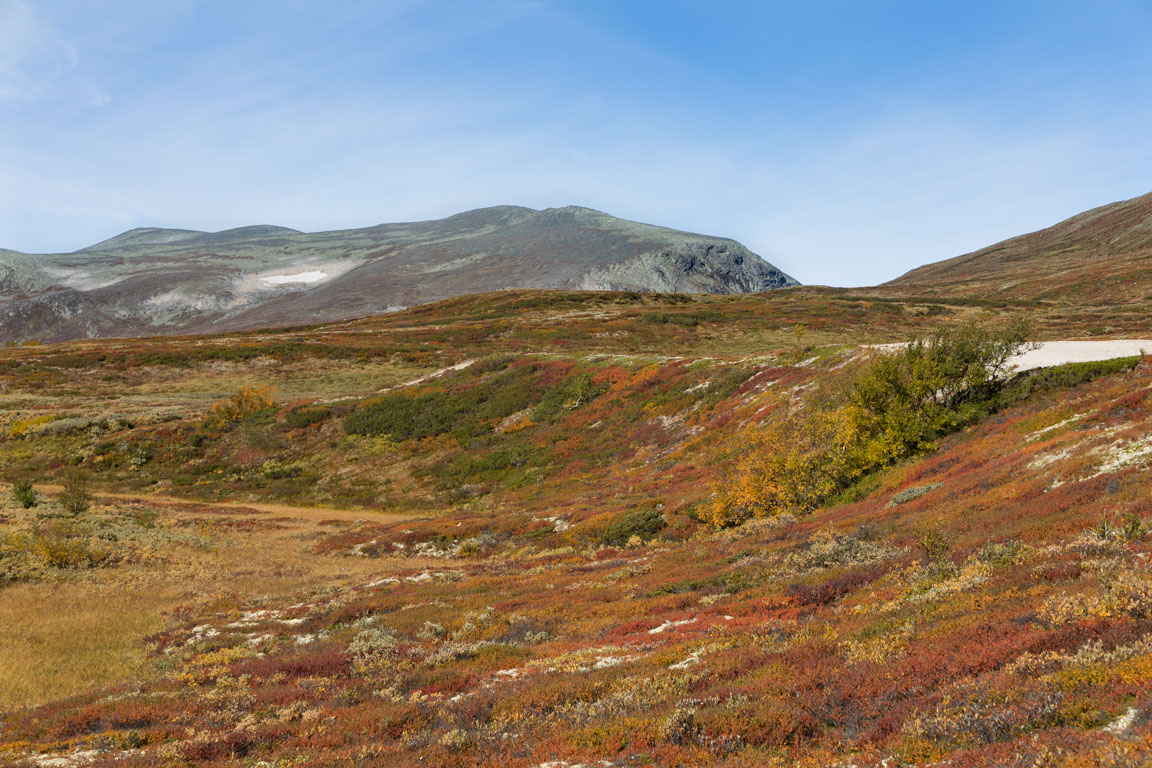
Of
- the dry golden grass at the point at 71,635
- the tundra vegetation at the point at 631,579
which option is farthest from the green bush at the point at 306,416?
the dry golden grass at the point at 71,635

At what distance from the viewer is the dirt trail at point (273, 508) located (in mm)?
39438

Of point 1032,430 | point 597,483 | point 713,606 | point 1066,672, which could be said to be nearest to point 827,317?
point 597,483

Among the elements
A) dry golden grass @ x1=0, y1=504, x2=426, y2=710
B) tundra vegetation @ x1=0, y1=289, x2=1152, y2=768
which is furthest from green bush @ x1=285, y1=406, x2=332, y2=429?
dry golden grass @ x1=0, y1=504, x2=426, y2=710

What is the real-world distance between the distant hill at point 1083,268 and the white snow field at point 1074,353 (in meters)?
82.1

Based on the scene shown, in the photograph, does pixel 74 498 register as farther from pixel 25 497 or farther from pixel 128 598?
pixel 128 598

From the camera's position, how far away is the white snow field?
25391 millimetres

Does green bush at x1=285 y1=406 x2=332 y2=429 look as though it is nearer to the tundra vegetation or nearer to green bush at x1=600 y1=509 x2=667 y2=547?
the tundra vegetation

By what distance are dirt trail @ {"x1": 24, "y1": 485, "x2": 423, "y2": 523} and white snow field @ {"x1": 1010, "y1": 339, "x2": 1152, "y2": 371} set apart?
35977 millimetres

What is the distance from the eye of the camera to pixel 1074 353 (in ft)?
88.8

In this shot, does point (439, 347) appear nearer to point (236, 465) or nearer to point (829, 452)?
point (236, 465)

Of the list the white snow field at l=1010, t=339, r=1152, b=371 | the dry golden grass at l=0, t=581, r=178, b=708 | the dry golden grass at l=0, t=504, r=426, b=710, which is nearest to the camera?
the dry golden grass at l=0, t=581, r=178, b=708

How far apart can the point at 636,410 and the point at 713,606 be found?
32.2m

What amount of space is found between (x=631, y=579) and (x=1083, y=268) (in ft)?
525

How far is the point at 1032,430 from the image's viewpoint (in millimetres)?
20000
